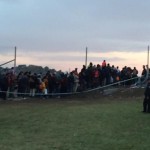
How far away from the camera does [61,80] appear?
3438 centimetres

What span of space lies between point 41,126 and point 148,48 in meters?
21.9

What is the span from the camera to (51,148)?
13.4 meters

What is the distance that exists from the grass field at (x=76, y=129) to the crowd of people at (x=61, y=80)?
768cm

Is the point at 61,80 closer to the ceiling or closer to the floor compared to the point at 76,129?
closer to the ceiling

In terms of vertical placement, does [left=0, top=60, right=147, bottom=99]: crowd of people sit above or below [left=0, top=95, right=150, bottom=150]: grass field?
above

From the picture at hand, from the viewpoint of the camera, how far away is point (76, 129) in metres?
17.2

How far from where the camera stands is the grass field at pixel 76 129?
13.9m

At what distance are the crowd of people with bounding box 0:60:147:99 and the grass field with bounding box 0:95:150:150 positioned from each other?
25.2 feet

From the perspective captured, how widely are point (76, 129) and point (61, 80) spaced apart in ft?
56.6

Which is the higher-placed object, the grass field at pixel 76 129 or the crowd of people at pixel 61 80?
the crowd of people at pixel 61 80

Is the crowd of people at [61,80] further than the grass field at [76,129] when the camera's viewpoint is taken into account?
Yes

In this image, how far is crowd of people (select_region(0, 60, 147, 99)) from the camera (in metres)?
32.2

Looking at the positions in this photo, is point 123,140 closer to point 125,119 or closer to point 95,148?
point 95,148

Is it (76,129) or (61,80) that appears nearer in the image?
(76,129)
